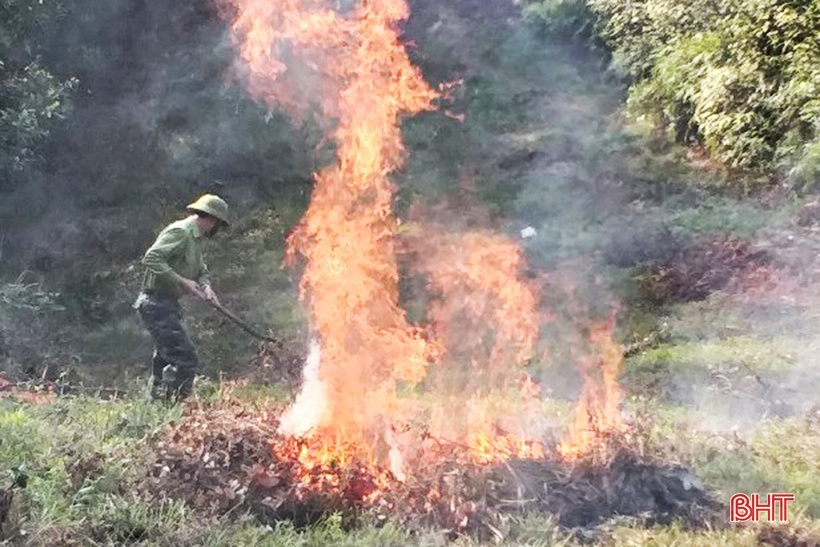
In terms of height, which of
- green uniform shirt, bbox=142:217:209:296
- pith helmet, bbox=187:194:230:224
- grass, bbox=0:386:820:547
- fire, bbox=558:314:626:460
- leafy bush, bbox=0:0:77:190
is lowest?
grass, bbox=0:386:820:547

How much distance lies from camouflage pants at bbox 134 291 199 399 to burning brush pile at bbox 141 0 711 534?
0.87 m

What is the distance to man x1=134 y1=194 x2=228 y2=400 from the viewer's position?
296 inches

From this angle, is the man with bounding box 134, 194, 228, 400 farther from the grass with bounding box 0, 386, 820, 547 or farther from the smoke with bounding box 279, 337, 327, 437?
the smoke with bounding box 279, 337, 327, 437

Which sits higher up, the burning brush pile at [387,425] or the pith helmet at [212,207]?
the pith helmet at [212,207]

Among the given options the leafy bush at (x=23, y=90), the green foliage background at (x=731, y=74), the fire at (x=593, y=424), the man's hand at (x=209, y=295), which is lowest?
the fire at (x=593, y=424)

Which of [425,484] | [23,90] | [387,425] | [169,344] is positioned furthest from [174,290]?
[23,90]

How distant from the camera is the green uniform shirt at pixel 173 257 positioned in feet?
24.5

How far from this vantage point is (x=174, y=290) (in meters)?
7.63

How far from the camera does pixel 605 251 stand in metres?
13.1

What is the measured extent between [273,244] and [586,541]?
10.3 m

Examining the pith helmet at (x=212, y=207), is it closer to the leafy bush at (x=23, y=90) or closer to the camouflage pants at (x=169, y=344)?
the camouflage pants at (x=169, y=344)

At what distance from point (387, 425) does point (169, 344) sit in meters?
2.49

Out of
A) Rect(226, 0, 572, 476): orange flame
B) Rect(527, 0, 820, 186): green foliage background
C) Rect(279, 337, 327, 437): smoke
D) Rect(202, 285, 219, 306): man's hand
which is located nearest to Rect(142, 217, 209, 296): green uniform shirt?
Rect(202, 285, 219, 306): man's hand

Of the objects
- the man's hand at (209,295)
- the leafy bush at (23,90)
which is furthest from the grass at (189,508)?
the leafy bush at (23,90)
